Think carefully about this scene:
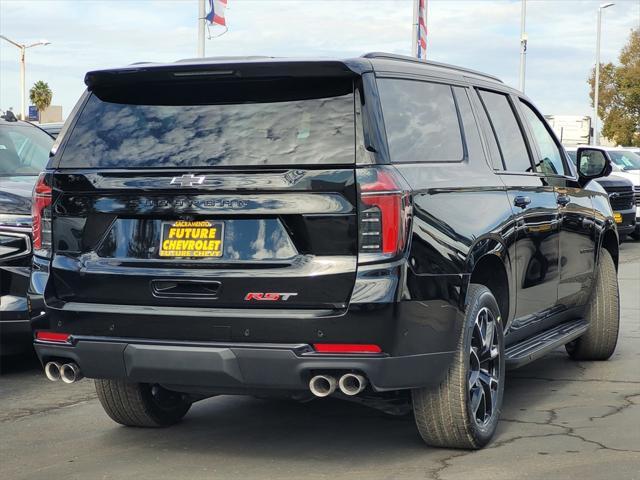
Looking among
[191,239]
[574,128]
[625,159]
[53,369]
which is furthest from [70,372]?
[574,128]

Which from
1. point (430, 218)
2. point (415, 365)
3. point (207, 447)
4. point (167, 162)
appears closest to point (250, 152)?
point (167, 162)

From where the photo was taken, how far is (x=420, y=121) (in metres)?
5.61

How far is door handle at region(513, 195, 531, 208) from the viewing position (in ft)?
20.9

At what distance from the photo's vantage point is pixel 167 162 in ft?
17.2

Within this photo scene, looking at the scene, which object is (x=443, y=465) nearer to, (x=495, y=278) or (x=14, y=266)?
(x=495, y=278)

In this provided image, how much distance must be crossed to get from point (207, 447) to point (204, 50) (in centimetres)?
1169

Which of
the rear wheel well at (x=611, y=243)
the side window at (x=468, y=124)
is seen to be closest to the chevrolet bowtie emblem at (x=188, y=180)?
the side window at (x=468, y=124)

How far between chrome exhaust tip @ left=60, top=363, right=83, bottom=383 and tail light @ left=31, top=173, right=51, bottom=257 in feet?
1.70

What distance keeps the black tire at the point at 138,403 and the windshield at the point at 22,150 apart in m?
3.25

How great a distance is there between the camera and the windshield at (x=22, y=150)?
9148mm

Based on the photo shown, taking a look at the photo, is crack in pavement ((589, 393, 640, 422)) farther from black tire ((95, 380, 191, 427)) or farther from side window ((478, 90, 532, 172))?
black tire ((95, 380, 191, 427))

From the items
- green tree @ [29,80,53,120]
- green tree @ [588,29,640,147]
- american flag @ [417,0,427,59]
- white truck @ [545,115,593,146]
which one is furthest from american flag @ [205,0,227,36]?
green tree @ [29,80,53,120]

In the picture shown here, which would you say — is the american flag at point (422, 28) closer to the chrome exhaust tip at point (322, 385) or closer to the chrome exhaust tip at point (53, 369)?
the chrome exhaust tip at point (53, 369)

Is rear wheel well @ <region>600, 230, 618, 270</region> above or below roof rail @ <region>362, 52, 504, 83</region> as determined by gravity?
below
